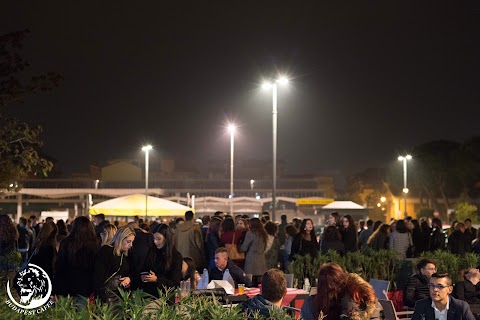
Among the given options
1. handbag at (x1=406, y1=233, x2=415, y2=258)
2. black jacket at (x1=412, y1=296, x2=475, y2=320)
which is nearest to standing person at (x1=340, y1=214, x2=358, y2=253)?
handbag at (x1=406, y1=233, x2=415, y2=258)

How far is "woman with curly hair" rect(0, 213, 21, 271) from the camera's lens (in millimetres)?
10222

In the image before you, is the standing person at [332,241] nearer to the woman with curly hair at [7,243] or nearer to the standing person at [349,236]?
the standing person at [349,236]

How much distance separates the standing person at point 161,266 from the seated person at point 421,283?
330 cm

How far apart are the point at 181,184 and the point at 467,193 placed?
165 ft

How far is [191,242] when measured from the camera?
19.0 meters

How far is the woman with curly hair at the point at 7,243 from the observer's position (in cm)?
1022

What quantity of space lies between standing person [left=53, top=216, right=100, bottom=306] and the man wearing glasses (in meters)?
3.77

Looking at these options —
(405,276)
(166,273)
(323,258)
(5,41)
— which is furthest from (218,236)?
(5,41)

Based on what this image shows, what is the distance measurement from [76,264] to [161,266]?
1055 millimetres

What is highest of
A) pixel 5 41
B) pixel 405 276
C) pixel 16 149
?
pixel 5 41

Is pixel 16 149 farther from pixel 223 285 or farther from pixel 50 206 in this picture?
pixel 50 206

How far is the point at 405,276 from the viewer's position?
15695mm

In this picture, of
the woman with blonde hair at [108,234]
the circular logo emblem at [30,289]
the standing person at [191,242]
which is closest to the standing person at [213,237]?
the standing person at [191,242]

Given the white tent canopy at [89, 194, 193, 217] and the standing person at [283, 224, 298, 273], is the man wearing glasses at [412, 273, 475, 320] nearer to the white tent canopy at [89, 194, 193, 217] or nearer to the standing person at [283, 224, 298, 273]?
the standing person at [283, 224, 298, 273]
